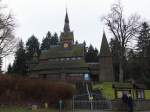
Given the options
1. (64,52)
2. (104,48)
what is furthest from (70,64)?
(104,48)

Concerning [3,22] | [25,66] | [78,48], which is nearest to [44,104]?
[3,22]

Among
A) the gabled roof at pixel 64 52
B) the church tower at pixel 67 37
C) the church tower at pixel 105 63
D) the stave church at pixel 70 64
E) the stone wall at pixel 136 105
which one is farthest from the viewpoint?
the church tower at pixel 67 37

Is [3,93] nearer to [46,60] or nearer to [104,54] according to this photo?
[104,54]

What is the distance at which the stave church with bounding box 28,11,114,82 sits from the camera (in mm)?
69438

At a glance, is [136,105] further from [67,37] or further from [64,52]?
[67,37]

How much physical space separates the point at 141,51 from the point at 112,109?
4663 centimetres

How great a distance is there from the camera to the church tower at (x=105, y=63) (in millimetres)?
69125

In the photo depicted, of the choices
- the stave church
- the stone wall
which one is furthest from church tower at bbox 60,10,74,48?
the stone wall

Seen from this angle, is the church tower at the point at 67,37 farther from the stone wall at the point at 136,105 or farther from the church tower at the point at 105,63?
the stone wall at the point at 136,105

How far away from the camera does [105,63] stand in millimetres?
69500

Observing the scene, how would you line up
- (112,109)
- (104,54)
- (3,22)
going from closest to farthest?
(112,109) < (3,22) < (104,54)

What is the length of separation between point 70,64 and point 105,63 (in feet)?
27.3

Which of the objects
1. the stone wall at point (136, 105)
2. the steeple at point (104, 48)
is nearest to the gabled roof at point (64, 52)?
the steeple at point (104, 48)

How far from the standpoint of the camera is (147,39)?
7412cm
